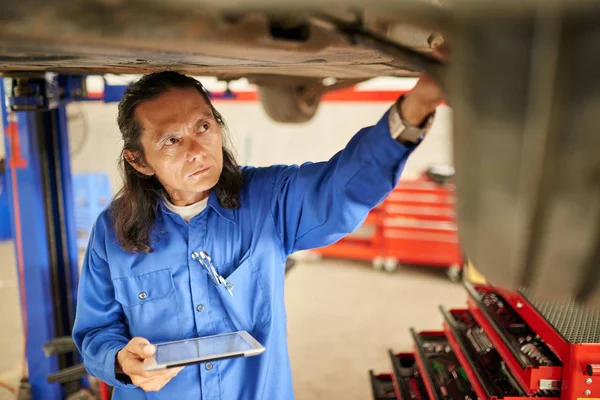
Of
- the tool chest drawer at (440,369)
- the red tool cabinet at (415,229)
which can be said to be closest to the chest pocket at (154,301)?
the tool chest drawer at (440,369)

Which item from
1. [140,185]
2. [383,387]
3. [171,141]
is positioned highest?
[171,141]

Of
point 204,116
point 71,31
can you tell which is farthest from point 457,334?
point 71,31

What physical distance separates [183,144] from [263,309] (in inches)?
16.5

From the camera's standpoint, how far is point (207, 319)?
109 cm

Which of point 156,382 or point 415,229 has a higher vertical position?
point 156,382

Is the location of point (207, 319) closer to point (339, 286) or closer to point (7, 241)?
point (339, 286)

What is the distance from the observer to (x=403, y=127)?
0.68 m

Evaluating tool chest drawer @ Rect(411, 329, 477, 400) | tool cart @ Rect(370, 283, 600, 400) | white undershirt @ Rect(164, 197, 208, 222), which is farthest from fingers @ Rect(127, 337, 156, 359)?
tool chest drawer @ Rect(411, 329, 477, 400)

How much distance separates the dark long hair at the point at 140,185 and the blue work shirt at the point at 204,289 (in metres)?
0.03

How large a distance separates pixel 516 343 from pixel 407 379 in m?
0.69

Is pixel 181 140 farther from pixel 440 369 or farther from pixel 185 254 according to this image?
pixel 440 369

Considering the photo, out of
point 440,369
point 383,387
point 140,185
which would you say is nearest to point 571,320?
point 440,369

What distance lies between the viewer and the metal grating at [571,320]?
50.0 inches

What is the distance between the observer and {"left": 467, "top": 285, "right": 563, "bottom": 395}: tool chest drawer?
131cm
